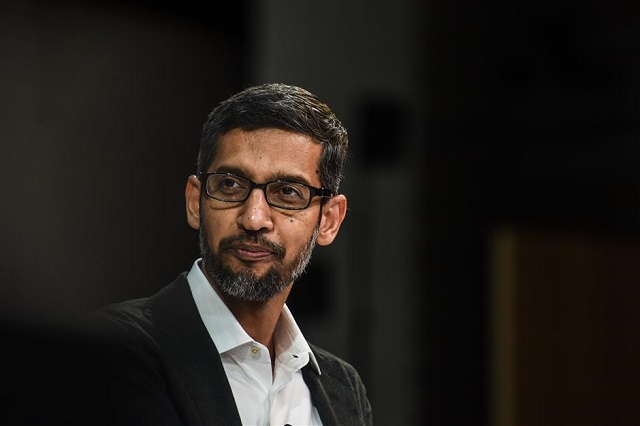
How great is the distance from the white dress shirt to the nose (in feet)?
0.14

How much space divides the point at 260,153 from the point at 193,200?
51 millimetres

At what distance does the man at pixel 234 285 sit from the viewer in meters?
0.55

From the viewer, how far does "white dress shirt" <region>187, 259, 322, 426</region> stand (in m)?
→ 0.56

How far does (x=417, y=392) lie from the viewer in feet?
3.73

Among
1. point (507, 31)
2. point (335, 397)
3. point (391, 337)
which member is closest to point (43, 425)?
point (335, 397)

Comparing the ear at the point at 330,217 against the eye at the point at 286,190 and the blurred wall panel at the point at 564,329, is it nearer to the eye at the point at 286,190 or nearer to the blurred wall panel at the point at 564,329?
the eye at the point at 286,190

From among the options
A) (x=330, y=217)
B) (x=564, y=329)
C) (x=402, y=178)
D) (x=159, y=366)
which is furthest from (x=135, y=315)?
(x=564, y=329)

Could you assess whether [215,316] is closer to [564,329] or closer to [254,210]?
[254,210]

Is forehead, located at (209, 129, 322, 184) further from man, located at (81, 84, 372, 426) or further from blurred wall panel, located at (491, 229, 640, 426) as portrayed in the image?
blurred wall panel, located at (491, 229, 640, 426)

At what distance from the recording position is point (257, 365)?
1.85 ft

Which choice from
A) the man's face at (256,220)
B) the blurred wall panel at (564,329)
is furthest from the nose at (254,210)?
the blurred wall panel at (564,329)

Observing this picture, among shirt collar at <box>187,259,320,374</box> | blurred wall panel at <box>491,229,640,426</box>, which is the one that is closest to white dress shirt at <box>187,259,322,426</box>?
shirt collar at <box>187,259,320,374</box>

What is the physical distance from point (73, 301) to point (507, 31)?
1033mm

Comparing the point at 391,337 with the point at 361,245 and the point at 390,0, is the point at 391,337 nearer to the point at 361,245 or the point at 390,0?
the point at 361,245
